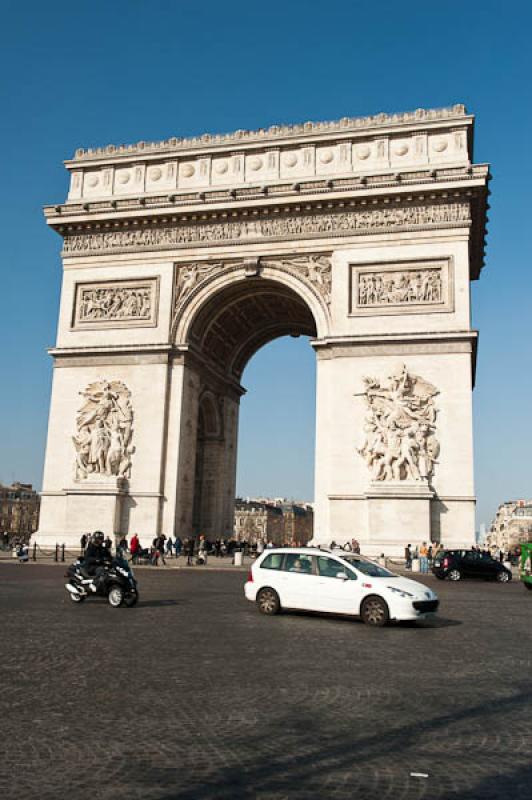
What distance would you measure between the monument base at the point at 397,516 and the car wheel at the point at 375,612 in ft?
47.2

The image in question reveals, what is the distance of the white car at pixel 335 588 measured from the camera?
1221 cm

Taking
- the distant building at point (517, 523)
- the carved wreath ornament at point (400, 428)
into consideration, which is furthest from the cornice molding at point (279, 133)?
the distant building at point (517, 523)

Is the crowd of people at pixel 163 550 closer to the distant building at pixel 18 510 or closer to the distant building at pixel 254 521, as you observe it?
the distant building at pixel 254 521

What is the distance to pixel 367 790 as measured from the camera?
450 centimetres

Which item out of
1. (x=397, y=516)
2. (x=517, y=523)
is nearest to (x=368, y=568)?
(x=397, y=516)

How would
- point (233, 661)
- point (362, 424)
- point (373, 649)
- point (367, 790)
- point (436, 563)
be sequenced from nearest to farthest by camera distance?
point (367, 790), point (233, 661), point (373, 649), point (436, 563), point (362, 424)

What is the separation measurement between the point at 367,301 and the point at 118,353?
1026cm

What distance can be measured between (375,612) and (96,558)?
17.6 feet

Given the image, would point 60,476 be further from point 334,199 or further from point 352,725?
point 352,725

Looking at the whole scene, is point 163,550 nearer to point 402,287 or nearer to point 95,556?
point 402,287

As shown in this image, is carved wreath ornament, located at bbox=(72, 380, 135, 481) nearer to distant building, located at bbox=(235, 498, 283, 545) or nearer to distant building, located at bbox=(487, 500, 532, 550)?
distant building, located at bbox=(235, 498, 283, 545)

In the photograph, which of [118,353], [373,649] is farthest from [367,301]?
[373,649]

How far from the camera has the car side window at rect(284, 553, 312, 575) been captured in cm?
1320

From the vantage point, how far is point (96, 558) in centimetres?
1454
